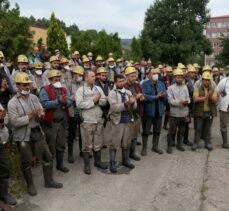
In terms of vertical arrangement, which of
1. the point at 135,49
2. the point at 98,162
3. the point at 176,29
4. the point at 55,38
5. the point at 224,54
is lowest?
the point at 98,162

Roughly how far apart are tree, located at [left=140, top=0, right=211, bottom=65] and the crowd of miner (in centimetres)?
2957

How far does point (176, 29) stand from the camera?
3947cm

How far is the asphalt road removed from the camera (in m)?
6.00

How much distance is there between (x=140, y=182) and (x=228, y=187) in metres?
1.65

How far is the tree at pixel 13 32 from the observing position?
1043 cm

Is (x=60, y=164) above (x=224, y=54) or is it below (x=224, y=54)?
below

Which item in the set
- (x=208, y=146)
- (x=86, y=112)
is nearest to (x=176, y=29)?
(x=208, y=146)

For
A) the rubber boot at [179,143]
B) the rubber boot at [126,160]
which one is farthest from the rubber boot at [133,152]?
the rubber boot at [179,143]

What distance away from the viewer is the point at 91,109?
7.38m

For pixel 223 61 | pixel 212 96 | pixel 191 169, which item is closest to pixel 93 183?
pixel 191 169

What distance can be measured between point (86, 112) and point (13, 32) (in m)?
4.56

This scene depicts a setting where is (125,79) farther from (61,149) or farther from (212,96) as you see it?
(212,96)

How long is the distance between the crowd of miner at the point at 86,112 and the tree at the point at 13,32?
1416 millimetres

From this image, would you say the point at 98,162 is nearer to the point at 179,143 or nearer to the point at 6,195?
the point at 6,195
